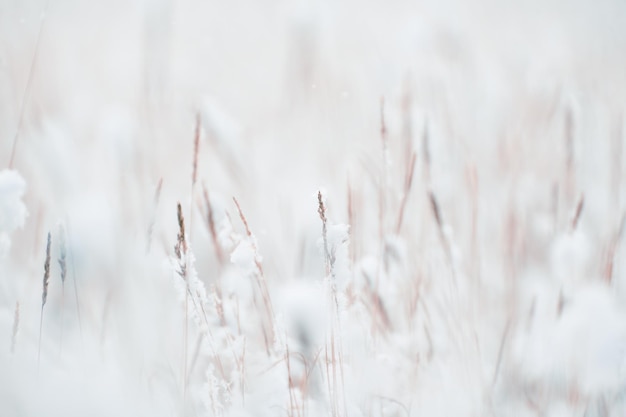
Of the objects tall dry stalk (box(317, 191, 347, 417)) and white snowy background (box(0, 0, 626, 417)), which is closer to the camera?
tall dry stalk (box(317, 191, 347, 417))

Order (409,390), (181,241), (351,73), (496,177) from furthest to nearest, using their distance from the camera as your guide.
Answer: (351,73), (496,177), (409,390), (181,241)

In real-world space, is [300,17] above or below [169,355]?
above

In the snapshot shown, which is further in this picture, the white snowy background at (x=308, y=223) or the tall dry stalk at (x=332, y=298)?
the white snowy background at (x=308, y=223)

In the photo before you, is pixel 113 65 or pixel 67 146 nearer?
pixel 67 146

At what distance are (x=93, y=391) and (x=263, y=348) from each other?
0.21 metres

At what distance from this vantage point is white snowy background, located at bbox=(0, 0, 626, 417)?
540 mm

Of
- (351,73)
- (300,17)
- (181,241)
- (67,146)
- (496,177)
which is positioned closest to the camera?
(181,241)

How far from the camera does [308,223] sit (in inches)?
25.5

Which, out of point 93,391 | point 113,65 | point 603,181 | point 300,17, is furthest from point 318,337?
point 113,65

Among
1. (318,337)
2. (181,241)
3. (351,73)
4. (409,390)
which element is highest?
(351,73)

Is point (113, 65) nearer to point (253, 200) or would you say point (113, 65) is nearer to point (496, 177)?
point (253, 200)

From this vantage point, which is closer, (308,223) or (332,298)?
(332,298)

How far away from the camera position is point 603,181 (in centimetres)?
106

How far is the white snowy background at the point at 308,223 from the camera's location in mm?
540
